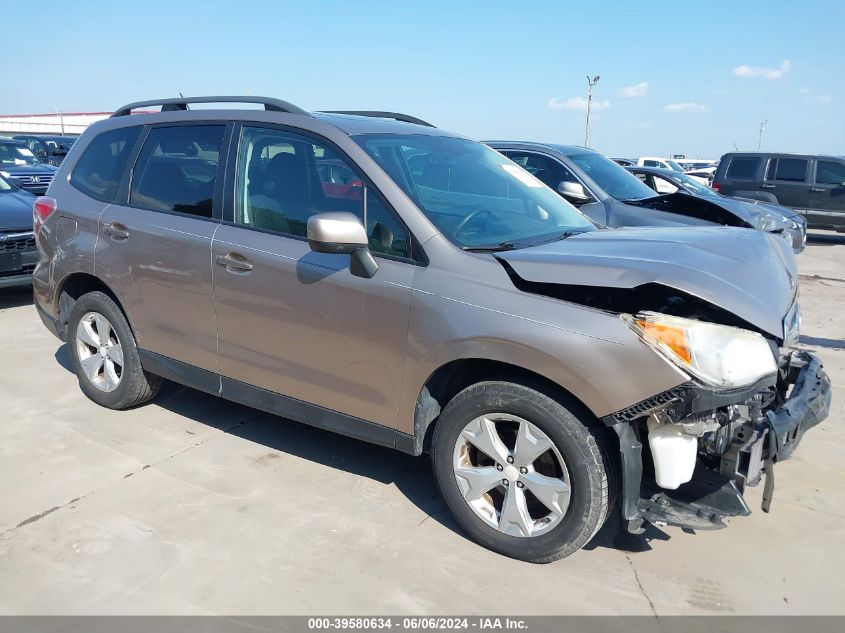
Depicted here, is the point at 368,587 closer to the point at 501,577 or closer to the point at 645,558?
the point at 501,577

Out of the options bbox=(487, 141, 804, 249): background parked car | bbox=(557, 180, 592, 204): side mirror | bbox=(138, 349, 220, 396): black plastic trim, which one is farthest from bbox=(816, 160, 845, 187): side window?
bbox=(138, 349, 220, 396): black plastic trim

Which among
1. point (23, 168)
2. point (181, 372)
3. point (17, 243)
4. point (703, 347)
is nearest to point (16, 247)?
point (17, 243)

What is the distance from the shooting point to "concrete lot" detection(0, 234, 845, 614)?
2797 mm

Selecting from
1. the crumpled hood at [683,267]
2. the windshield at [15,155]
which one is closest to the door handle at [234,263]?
the crumpled hood at [683,267]

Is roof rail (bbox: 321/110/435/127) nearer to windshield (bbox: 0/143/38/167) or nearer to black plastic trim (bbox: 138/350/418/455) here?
black plastic trim (bbox: 138/350/418/455)

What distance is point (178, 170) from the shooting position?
4070 millimetres

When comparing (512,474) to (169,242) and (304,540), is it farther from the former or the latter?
(169,242)

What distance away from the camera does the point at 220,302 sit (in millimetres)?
3725

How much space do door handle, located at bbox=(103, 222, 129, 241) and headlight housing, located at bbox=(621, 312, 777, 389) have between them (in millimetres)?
3067

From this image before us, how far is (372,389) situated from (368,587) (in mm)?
890

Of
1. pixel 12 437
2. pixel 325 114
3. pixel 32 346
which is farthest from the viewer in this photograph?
pixel 32 346

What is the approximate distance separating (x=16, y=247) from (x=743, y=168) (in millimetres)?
14238

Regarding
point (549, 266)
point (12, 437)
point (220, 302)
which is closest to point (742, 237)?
point (549, 266)

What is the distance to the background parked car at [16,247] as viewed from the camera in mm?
7152
